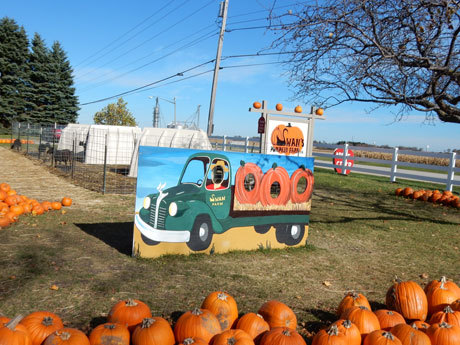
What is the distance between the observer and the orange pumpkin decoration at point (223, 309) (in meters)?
3.32

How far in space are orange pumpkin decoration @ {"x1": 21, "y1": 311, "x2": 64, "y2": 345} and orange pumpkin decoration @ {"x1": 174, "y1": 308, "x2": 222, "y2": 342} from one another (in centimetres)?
97

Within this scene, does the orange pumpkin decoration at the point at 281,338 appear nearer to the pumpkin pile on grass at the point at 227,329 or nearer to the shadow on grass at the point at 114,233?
the pumpkin pile on grass at the point at 227,329

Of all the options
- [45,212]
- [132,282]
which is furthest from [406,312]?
[45,212]

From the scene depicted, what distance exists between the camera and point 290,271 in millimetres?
5391

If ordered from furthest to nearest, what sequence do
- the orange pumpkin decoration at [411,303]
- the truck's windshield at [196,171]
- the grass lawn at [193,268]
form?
the truck's windshield at [196,171] → the grass lawn at [193,268] → the orange pumpkin decoration at [411,303]

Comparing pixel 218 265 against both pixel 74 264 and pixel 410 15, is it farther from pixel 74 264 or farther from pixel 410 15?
pixel 410 15

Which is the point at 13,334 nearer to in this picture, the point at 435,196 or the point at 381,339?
the point at 381,339

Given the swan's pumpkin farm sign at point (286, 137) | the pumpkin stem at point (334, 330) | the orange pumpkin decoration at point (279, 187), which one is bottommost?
the pumpkin stem at point (334, 330)

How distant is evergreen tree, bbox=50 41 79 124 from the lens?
2036 inches

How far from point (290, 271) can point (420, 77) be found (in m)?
4.59

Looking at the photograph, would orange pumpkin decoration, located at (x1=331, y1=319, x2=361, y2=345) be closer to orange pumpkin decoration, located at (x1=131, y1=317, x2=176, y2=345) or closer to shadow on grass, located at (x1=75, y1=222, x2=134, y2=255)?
orange pumpkin decoration, located at (x1=131, y1=317, x2=176, y2=345)

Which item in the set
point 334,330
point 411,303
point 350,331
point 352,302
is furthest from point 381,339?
point 411,303

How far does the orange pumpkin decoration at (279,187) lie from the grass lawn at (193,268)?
87cm

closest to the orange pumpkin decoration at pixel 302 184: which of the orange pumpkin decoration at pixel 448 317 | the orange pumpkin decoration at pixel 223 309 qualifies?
the orange pumpkin decoration at pixel 448 317
